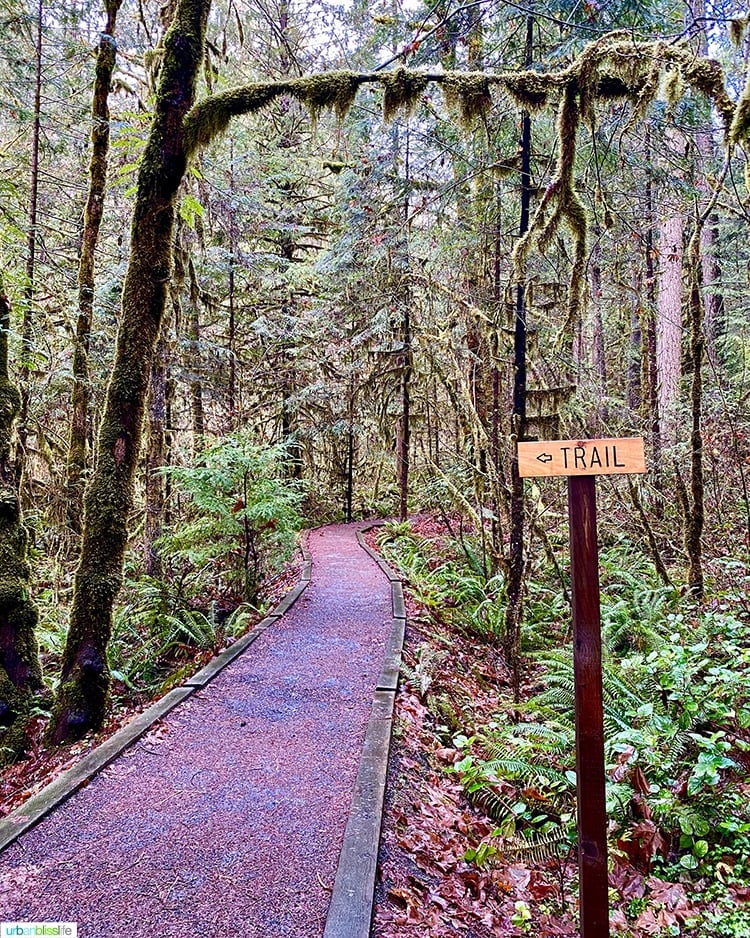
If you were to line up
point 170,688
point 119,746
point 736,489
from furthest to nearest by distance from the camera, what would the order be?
point 736,489 < point 170,688 < point 119,746

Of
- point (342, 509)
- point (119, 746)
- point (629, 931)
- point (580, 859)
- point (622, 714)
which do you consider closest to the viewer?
point (580, 859)

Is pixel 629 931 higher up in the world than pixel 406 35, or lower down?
lower down

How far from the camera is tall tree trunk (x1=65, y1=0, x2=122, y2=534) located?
22.7ft

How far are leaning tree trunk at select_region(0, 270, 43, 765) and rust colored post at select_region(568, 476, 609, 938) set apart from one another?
5.45 metres

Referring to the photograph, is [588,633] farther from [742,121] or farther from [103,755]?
[742,121]

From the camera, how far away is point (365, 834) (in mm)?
3492

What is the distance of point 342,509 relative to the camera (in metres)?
18.5

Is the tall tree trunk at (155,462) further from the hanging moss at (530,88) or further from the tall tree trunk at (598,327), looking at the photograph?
the tall tree trunk at (598,327)

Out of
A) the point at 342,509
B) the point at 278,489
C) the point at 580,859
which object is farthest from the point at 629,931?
the point at 342,509

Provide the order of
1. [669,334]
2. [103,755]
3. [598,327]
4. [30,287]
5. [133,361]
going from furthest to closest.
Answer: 1. [598,327]
2. [669,334]
3. [30,287]
4. [133,361]
5. [103,755]

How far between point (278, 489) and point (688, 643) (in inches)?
214

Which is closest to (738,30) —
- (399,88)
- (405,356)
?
(399,88)

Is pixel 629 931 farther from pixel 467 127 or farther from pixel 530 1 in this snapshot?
pixel 530 1

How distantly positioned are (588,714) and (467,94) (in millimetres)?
5478
